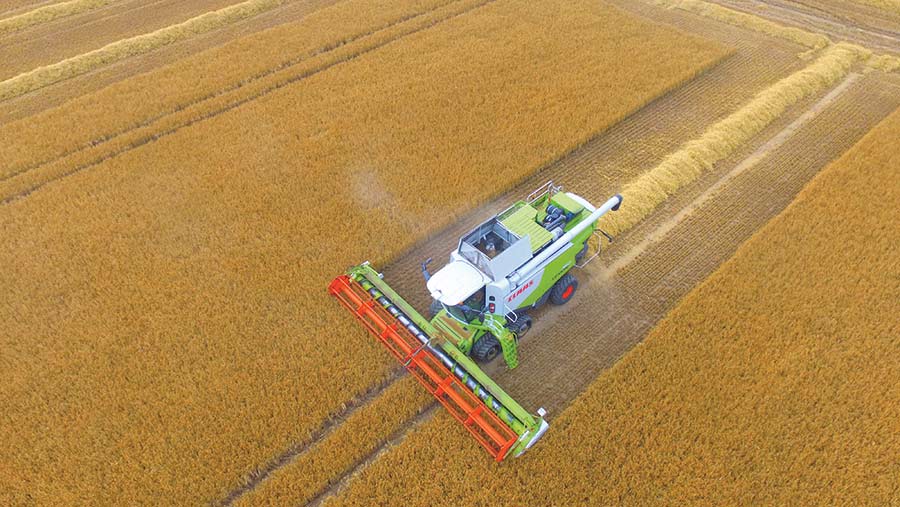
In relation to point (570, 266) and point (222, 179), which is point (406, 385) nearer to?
point (570, 266)

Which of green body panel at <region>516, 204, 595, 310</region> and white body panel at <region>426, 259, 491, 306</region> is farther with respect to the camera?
green body panel at <region>516, 204, 595, 310</region>

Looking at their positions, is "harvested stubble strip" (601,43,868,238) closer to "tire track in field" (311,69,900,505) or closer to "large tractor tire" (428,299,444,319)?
"tire track in field" (311,69,900,505)

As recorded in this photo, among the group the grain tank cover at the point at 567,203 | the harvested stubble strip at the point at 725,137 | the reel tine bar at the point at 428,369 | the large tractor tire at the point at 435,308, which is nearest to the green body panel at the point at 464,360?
the reel tine bar at the point at 428,369

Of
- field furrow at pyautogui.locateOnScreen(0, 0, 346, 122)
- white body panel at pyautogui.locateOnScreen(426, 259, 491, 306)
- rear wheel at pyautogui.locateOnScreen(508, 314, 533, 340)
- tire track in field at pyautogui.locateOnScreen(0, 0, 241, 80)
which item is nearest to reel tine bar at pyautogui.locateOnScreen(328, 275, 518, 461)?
white body panel at pyautogui.locateOnScreen(426, 259, 491, 306)

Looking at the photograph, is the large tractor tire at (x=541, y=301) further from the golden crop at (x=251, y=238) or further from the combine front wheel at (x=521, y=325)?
the golden crop at (x=251, y=238)

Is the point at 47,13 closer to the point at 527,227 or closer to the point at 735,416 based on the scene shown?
the point at 527,227
